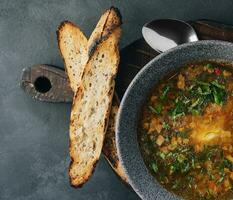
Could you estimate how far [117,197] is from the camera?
2.71 metres

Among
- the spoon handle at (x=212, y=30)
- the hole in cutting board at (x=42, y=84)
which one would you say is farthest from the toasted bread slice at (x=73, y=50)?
the spoon handle at (x=212, y=30)

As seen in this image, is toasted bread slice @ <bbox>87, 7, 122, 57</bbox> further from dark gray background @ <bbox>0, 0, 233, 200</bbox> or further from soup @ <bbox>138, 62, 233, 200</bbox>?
soup @ <bbox>138, 62, 233, 200</bbox>

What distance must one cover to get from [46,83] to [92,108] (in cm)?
29

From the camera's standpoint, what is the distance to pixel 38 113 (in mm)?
2754

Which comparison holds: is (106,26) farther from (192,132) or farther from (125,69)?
(192,132)

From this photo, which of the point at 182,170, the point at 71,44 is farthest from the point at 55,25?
the point at 182,170

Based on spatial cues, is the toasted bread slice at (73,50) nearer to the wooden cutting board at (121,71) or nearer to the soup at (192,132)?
the wooden cutting board at (121,71)

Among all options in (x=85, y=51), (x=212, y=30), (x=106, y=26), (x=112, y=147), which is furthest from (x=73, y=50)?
(x=212, y=30)

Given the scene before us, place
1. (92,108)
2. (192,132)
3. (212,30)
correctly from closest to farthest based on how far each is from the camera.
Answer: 1. (192,132)
2. (212,30)
3. (92,108)

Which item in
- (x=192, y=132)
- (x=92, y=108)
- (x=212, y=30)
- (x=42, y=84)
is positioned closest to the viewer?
(x=192, y=132)

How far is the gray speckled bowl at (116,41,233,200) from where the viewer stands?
227 centimetres

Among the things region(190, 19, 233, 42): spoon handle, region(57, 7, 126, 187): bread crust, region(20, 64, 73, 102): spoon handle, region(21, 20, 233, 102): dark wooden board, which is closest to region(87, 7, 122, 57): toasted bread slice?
region(57, 7, 126, 187): bread crust

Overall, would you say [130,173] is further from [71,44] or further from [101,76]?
[71,44]

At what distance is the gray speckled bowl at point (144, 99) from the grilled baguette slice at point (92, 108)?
20cm
